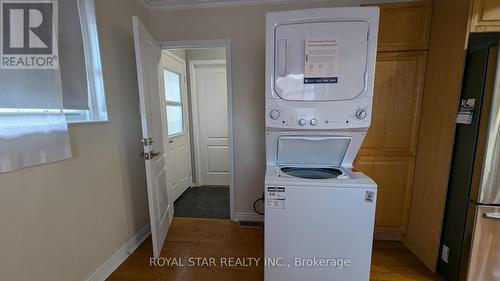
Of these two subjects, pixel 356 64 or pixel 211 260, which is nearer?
pixel 356 64

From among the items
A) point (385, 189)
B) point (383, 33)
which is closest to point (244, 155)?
point (385, 189)

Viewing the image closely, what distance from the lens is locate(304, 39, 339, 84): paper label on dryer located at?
1.25 metres

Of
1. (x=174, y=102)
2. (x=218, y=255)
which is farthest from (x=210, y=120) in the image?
(x=218, y=255)

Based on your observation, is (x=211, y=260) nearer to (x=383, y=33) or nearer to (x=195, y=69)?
(x=383, y=33)

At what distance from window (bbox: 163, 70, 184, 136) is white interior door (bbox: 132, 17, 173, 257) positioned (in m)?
0.64

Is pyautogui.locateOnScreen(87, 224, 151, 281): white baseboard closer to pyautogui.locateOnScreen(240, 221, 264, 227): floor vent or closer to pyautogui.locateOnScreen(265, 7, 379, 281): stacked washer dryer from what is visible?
pyautogui.locateOnScreen(240, 221, 264, 227): floor vent

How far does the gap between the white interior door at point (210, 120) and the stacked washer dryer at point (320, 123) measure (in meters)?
2.06

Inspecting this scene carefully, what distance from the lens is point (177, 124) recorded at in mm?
2982

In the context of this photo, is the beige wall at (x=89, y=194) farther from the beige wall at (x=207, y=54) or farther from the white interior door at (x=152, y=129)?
the beige wall at (x=207, y=54)

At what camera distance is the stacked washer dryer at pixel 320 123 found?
122 centimetres

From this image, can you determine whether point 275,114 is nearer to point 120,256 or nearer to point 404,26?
point 404,26

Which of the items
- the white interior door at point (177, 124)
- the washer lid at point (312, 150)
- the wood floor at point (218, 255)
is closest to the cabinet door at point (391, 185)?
the wood floor at point (218, 255)

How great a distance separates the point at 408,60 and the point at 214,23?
176 cm

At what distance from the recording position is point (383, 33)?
5.61 ft
